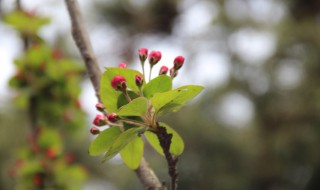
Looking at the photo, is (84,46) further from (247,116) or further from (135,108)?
(247,116)

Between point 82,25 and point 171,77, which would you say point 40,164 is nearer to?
point 82,25

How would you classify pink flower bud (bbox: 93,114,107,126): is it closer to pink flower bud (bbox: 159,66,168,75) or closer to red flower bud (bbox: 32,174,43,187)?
pink flower bud (bbox: 159,66,168,75)

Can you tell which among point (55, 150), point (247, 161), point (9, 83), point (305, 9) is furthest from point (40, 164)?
point (305, 9)

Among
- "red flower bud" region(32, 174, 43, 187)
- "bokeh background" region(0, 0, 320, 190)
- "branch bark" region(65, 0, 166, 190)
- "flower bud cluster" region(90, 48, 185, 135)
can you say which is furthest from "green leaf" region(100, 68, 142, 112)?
"bokeh background" region(0, 0, 320, 190)

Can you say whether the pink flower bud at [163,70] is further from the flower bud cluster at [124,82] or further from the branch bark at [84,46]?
the branch bark at [84,46]

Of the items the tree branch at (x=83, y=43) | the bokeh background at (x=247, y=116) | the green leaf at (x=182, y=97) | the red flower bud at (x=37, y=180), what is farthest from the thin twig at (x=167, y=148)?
the bokeh background at (x=247, y=116)
